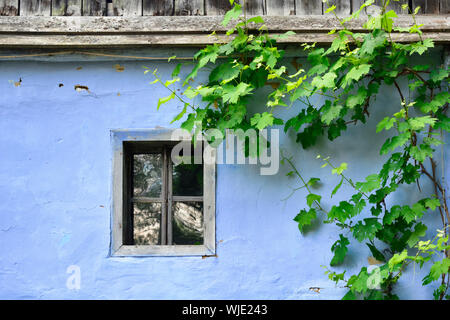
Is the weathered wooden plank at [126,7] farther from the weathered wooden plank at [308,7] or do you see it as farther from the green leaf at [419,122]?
the green leaf at [419,122]

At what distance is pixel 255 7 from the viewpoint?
3410mm

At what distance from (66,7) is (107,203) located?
142 centimetres

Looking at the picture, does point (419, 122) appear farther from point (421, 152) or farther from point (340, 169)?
point (340, 169)

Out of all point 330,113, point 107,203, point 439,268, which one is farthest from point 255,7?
point 439,268

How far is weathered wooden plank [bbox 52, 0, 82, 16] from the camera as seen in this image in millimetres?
3359

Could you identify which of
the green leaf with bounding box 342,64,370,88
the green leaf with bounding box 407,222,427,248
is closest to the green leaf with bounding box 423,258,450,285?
the green leaf with bounding box 407,222,427,248

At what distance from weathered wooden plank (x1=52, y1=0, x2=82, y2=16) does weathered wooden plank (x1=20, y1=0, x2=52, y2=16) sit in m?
0.04

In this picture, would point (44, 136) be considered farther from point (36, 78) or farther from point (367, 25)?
point (367, 25)

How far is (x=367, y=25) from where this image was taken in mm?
3057

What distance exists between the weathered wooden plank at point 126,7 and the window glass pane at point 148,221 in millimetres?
1404

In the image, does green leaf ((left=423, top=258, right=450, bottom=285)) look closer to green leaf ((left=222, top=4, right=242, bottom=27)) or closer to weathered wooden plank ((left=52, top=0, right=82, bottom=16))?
green leaf ((left=222, top=4, right=242, bottom=27))

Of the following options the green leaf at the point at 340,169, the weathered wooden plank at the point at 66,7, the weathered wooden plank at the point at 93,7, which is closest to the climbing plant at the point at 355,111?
the green leaf at the point at 340,169

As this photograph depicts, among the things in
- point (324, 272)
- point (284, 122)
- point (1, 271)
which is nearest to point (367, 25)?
point (284, 122)
